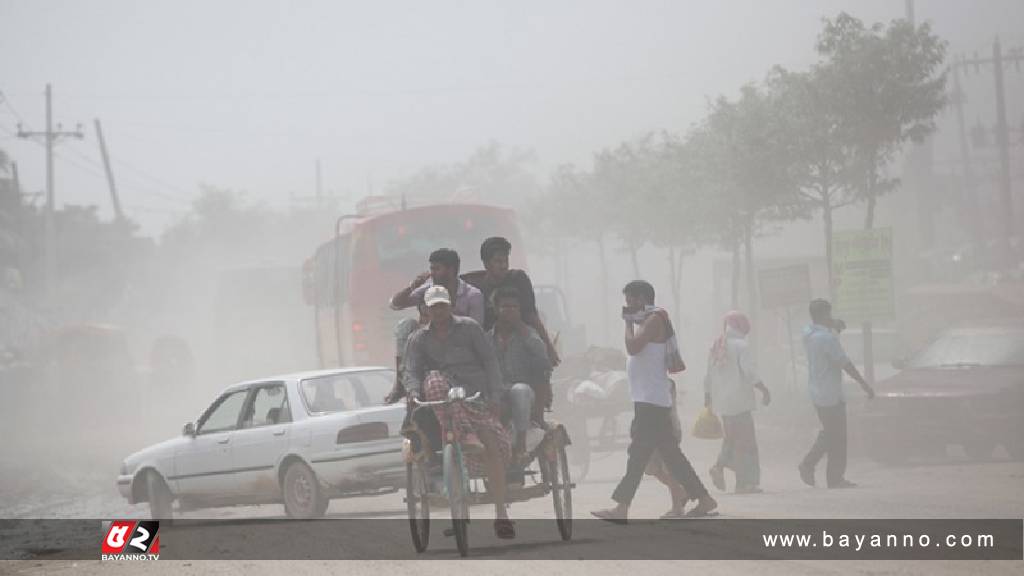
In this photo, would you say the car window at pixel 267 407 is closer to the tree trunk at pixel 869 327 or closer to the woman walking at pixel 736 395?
the woman walking at pixel 736 395

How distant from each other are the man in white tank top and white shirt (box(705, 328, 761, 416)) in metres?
3.26

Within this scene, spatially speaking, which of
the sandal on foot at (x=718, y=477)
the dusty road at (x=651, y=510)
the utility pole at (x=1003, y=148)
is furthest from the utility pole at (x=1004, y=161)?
the sandal on foot at (x=718, y=477)

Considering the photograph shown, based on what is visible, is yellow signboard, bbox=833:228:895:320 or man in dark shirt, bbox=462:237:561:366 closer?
man in dark shirt, bbox=462:237:561:366

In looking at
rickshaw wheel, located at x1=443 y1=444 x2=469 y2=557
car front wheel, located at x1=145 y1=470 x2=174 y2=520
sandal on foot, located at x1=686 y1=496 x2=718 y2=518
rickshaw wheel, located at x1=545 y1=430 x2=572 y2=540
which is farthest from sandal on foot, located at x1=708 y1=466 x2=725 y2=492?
rickshaw wheel, located at x1=443 y1=444 x2=469 y2=557

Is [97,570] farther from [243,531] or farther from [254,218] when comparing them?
[254,218]

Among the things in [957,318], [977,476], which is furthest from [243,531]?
[957,318]

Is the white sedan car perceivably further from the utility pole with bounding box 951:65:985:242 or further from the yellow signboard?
the utility pole with bounding box 951:65:985:242

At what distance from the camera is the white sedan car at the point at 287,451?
12969 mm

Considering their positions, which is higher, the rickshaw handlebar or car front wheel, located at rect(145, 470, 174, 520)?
the rickshaw handlebar

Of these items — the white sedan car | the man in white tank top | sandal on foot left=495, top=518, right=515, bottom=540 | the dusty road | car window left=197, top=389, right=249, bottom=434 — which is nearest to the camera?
the dusty road

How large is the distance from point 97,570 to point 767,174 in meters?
20.0

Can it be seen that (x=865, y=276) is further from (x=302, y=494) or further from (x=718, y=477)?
(x=302, y=494)

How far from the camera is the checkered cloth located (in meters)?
8.69

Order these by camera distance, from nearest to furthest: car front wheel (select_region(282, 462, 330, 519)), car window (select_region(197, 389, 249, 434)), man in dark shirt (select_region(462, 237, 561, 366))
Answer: man in dark shirt (select_region(462, 237, 561, 366)) → car front wheel (select_region(282, 462, 330, 519)) → car window (select_region(197, 389, 249, 434))
